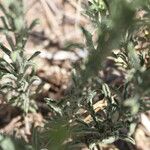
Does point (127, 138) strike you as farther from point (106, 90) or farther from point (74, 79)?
point (74, 79)

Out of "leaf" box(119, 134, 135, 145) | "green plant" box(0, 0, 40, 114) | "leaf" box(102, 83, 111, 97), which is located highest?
"green plant" box(0, 0, 40, 114)

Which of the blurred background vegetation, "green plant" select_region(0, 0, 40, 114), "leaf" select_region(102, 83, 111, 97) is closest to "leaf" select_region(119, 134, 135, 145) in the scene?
the blurred background vegetation

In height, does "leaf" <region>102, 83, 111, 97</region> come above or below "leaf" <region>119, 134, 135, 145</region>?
above

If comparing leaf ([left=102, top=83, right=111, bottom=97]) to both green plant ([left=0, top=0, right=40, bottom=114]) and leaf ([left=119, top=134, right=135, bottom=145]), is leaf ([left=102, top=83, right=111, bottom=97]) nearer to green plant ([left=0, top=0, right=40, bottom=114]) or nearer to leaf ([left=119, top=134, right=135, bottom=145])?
leaf ([left=119, top=134, right=135, bottom=145])

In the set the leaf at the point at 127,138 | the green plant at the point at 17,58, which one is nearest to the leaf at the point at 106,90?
the leaf at the point at 127,138

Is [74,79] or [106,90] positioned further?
[106,90]

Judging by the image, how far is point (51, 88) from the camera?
2350 mm

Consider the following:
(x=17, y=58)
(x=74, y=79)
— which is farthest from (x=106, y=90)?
(x=17, y=58)

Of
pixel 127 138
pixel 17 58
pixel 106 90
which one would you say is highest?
pixel 17 58

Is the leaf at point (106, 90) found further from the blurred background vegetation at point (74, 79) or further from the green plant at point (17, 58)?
the green plant at point (17, 58)

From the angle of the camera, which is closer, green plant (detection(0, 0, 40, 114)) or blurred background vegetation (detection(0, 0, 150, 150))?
blurred background vegetation (detection(0, 0, 150, 150))

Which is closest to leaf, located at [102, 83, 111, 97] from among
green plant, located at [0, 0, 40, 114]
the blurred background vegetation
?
the blurred background vegetation

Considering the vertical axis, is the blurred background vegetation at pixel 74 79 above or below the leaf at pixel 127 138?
above

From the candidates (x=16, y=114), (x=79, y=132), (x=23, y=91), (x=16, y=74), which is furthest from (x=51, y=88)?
(x=79, y=132)
